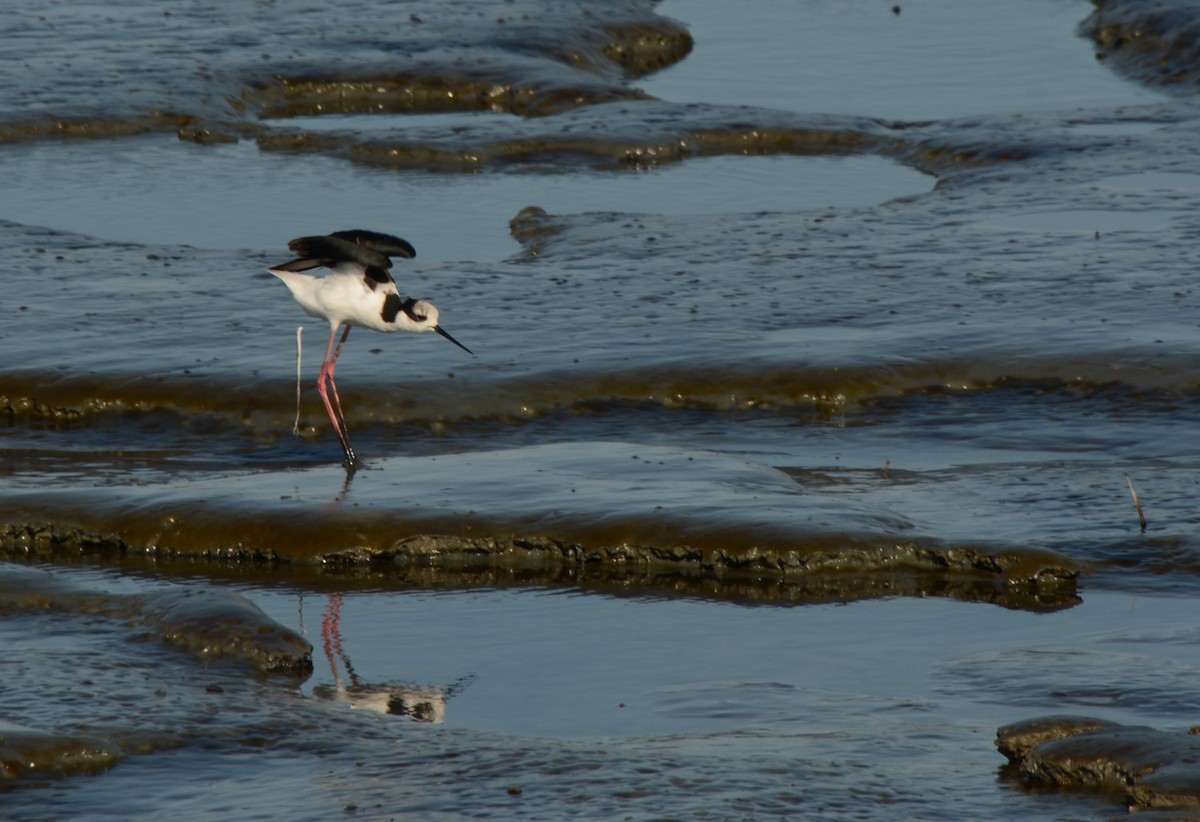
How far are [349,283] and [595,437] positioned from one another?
2.01m

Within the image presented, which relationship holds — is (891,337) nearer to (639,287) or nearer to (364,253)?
(639,287)

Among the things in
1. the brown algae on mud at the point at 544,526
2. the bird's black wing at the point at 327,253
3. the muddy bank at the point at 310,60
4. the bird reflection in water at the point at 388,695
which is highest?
the muddy bank at the point at 310,60

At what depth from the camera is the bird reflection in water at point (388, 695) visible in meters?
8.10

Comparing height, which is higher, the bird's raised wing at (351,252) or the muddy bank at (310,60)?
the muddy bank at (310,60)

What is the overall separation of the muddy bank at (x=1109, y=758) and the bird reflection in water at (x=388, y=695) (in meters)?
2.41

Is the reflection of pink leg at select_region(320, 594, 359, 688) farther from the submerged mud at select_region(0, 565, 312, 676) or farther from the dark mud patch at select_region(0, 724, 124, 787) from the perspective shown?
the dark mud patch at select_region(0, 724, 124, 787)

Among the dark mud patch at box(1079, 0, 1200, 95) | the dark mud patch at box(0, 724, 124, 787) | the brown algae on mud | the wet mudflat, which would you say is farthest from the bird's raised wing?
the dark mud patch at box(1079, 0, 1200, 95)

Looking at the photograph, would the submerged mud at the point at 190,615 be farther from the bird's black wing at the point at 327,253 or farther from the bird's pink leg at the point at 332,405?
the bird's black wing at the point at 327,253

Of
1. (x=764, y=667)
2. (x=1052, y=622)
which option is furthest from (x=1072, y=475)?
(x=764, y=667)

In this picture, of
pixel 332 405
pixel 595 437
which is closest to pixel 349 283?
pixel 332 405

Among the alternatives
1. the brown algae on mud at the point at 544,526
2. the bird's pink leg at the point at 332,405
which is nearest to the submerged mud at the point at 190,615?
the brown algae on mud at the point at 544,526

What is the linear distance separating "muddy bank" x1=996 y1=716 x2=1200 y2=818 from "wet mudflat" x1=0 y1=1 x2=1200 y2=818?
3 centimetres

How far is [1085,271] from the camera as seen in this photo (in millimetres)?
15930

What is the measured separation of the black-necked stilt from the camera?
39.0 feet
